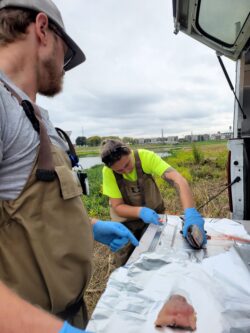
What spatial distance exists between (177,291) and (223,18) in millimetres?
2071

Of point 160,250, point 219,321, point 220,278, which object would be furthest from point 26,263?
point 160,250

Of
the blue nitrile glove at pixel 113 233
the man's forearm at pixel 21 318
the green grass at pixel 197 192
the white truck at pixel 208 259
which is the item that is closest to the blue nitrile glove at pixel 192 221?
the white truck at pixel 208 259

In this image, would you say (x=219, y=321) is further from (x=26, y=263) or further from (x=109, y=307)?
(x=26, y=263)

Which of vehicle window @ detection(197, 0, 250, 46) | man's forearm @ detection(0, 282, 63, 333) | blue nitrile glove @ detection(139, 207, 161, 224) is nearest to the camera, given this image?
man's forearm @ detection(0, 282, 63, 333)

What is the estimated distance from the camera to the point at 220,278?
3.89 feet

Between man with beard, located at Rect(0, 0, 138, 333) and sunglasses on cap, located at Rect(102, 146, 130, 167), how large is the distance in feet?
3.88

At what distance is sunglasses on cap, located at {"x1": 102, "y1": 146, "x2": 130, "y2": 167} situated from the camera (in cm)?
231

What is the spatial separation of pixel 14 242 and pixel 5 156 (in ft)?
0.80

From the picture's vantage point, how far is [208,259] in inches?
53.2

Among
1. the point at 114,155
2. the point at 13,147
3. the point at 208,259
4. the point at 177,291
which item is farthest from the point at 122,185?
the point at 13,147

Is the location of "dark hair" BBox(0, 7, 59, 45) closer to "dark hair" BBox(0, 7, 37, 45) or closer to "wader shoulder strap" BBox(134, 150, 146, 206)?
"dark hair" BBox(0, 7, 37, 45)

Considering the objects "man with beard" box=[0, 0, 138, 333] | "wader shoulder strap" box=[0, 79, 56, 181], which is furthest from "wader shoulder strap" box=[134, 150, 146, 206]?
"wader shoulder strap" box=[0, 79, 56, 181]

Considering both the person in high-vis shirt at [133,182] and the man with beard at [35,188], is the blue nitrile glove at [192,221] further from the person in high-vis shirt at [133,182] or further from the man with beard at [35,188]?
the man with beard at [35,188]

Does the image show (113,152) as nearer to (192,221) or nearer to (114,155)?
(114,155)
